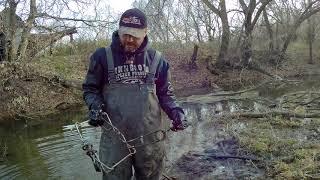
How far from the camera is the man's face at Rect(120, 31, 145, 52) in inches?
145

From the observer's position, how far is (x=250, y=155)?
23.3 ft

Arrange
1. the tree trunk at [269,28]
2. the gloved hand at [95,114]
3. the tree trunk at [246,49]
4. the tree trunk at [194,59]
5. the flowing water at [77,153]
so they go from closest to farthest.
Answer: the gloved hand at [95,114]
the flowing water at [77,153]
the tree trunk at [194,59]
the tree trunk at [246,49]
the tree trunk at [269,28]

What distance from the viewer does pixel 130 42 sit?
12.1 ft

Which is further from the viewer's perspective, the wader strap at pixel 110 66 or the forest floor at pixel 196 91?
the forest floor at pixel 196 91

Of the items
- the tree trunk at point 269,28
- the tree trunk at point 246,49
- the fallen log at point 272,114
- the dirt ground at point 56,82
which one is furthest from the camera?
the tree trunk at point 269,28

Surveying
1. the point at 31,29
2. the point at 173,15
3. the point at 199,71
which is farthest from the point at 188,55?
the point at 31,29

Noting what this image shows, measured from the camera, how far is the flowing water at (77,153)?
22.2 ft

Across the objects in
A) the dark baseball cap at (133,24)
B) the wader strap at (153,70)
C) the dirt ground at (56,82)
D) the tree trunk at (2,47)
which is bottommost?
the dirt ground at (56,82)

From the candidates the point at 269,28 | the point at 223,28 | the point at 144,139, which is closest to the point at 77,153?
the point at 144,139

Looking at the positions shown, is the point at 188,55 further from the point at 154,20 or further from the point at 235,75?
the point at 154,20

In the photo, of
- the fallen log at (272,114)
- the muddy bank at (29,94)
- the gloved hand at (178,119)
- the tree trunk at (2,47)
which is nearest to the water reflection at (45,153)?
the muddy bank at (29,94)

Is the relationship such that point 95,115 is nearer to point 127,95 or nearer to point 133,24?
point 127,95

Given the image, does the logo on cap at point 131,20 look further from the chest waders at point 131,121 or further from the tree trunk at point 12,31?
the tree trunk at point 12,31

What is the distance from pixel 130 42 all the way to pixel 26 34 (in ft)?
42.6
